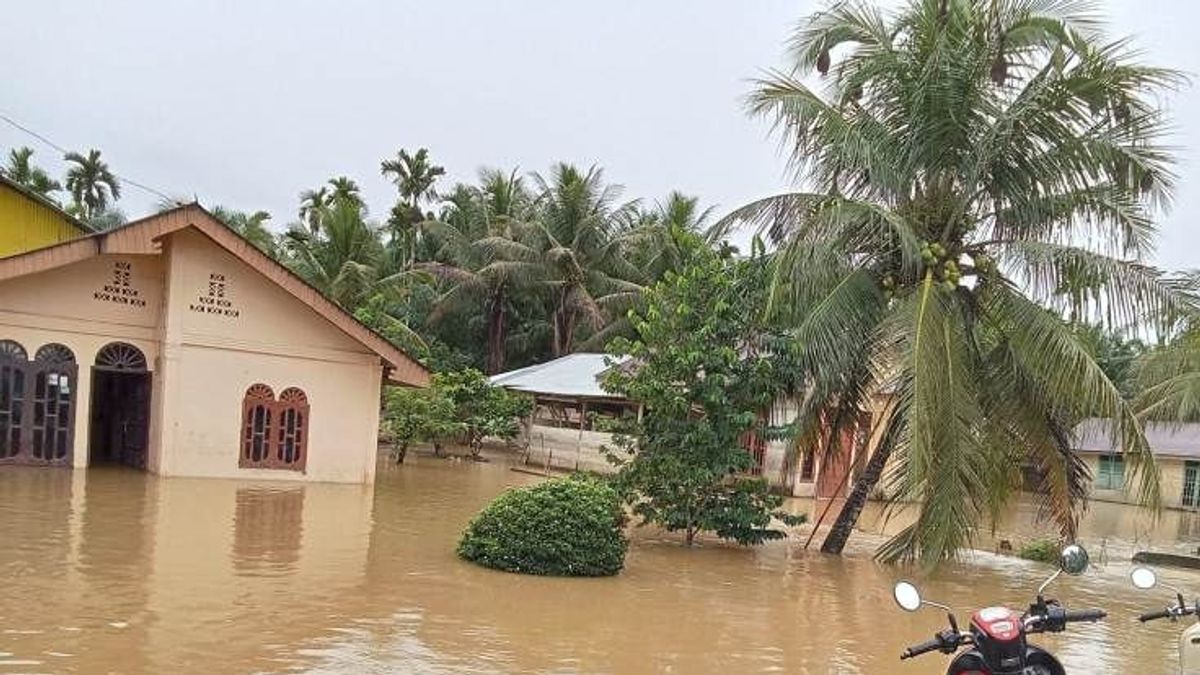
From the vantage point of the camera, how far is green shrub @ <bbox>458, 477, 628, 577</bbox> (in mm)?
10711

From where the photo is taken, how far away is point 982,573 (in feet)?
47.2

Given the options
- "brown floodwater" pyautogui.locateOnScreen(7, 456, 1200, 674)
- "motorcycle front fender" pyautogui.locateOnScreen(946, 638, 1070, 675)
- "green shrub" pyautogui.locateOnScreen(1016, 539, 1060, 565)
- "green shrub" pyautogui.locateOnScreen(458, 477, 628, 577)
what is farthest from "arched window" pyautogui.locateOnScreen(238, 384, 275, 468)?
"motorcycle front fender" pyautogui.locateOnScreen(946, 638, 1070, 675)

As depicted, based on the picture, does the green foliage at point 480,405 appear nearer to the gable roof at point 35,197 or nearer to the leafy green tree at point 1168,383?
the gable roof at point 35,197

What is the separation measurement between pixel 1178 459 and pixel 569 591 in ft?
99.9

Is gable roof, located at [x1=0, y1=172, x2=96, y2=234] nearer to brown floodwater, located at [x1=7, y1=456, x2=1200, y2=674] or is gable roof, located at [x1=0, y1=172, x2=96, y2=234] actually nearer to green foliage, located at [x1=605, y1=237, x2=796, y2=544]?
A: brown floodwater, located at [x1=7, y1=456, x2=1200, y2=674]

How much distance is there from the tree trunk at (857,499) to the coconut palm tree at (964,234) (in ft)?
1.96

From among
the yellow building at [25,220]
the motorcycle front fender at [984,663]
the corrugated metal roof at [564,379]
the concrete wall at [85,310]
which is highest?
the yellow building at [25,220]

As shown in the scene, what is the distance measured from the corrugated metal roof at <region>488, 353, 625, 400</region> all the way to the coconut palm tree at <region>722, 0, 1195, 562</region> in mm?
11584

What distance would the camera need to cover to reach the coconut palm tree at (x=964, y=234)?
12297 mm

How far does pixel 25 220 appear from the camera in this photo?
2158 centimetres

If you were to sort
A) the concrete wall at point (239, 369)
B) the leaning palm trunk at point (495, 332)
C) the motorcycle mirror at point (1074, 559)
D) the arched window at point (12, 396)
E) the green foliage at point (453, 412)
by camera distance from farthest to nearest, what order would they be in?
the leaning palm trunk at point (495, 332)
the green foliage at point (453, 412)
the concrete wall at point (239, 369)
the arched window at point (12, 396)
the motorcycle mirror at point (1074, 559)

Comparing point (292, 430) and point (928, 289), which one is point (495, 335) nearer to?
point (292, 430)

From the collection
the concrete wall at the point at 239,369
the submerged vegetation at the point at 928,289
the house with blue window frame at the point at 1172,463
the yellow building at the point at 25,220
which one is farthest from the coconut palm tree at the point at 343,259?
the house with blue window frame at the point at 1172,463

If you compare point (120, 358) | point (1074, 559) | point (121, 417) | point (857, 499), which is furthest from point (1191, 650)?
point (121, 417)
